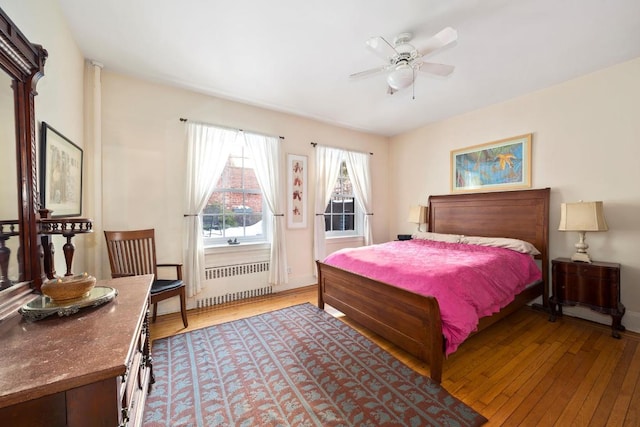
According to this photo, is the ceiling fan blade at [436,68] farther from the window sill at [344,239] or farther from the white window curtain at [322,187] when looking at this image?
the window sill at [344,239]

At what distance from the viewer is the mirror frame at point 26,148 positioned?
1170 millimetres

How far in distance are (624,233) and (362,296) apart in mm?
2820

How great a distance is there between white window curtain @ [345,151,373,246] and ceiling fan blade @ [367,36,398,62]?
249 centimetres

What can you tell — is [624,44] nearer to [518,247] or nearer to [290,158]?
[518,247]

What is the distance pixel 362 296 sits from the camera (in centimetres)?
250

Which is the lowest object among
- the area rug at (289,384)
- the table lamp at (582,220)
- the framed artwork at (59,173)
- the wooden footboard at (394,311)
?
the area rug at (289,384)

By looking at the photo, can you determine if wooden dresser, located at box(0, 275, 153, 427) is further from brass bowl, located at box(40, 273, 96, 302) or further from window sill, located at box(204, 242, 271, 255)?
window sill, located at box(204, 242, 271, 255)

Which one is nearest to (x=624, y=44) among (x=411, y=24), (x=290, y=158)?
(x=411, y=24)

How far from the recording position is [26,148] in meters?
1.21

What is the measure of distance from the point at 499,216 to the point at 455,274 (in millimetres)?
1981

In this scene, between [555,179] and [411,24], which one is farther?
[555,179]

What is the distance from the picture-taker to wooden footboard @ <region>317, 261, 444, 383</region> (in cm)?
184

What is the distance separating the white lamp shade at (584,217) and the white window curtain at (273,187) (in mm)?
3355

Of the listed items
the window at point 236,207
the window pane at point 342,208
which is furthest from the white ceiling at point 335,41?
the window pane at point 342,208
